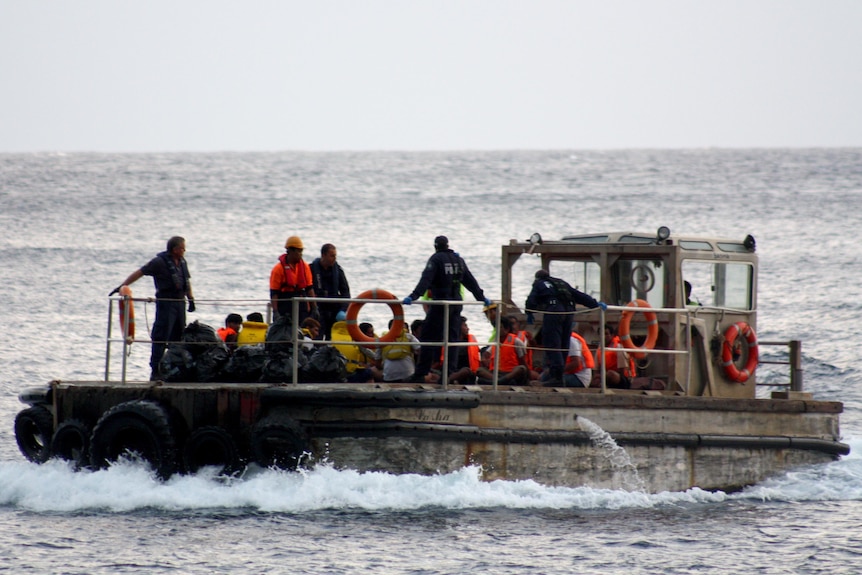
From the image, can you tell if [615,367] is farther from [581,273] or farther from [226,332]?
[226,332]

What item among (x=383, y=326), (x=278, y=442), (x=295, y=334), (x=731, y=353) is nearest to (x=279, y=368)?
(x=295, y=334)

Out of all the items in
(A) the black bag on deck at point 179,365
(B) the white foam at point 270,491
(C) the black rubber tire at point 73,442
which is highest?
(A) the black bag on deck at point 179,365

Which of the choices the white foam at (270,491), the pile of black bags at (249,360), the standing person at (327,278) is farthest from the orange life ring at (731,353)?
the pile of black bags at (249,360)

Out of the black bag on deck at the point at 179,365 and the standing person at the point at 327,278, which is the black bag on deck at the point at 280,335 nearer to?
the black bag on deck at the point at 179,365

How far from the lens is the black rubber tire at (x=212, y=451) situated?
1238 cm

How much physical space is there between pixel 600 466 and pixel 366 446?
2643 mm

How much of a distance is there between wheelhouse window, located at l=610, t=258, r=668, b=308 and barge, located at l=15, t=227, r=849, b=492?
0.02 metres

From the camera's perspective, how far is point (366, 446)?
12406mm

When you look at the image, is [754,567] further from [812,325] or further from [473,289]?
[812,325]

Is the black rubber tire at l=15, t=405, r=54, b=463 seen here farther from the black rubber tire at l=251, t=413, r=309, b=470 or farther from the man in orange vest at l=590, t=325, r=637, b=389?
the man in orange vest at l=590, t=325, r=637, b=389

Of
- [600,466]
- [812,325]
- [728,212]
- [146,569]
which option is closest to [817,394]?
[812,325]

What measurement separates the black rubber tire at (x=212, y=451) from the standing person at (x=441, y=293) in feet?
6.91

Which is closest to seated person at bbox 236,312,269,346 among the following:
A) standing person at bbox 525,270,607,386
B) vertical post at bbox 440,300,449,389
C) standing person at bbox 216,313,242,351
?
standing person at bbox 216,313,242,351

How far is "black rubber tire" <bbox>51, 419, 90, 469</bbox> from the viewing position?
12836 millimetres
